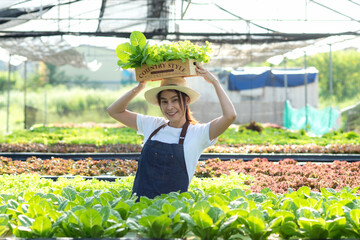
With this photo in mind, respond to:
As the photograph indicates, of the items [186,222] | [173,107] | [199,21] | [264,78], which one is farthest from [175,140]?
[264,78]

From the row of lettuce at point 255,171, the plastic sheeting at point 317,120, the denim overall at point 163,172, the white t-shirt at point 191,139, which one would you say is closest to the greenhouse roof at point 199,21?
the plastic sheeting at point 317,120

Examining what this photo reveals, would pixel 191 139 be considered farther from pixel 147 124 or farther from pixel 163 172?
pixel 147 124

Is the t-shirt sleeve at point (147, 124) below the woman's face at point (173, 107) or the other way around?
below

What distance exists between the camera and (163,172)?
2.86 meters

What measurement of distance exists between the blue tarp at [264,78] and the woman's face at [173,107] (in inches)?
651

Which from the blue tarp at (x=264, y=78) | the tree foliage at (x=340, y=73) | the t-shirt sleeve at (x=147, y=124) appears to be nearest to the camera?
the t-shirt sleeve at (x=147, y=124)

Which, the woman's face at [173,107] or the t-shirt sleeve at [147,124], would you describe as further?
the t-shirt sleeve at [147,124]

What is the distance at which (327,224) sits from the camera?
196 cm

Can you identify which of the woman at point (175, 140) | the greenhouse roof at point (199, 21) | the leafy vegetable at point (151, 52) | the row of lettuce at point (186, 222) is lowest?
the row of lettuce at point (186, 222)

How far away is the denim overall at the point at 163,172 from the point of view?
2.85 metres

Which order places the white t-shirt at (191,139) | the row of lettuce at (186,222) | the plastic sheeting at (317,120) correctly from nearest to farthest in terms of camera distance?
the row of lettuce at (186,222)
the white t-shirt at (191,139)
the plastic sheeting at (317,120)

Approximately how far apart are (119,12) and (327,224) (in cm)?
1087

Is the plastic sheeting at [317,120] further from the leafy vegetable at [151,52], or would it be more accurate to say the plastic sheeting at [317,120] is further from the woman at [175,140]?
the leafy vegetable at [151,52]

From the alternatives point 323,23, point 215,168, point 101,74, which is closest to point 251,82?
point 101,74
